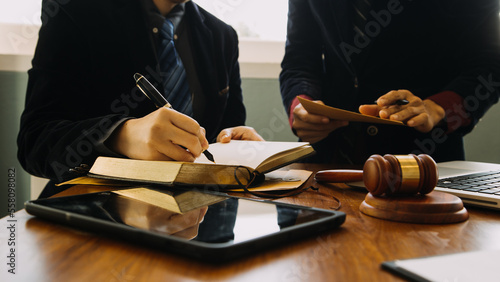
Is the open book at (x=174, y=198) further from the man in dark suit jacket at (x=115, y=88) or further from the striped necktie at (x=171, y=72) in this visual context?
the striped necktie at (x=171, y=72)

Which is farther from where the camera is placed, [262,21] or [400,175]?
[262,21]

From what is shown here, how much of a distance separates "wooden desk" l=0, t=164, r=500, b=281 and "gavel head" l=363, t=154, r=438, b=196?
4 cm

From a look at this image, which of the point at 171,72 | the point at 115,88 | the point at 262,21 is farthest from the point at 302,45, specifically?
the point at 262,21

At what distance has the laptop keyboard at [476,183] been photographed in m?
0.51

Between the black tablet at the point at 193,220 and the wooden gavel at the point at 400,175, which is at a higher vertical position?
the wooden gavel at the point at 400,175

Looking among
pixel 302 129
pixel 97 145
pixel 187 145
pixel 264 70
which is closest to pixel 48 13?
pixel 97 145

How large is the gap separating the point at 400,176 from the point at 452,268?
0.18m

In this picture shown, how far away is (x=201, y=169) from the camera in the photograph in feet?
1.74

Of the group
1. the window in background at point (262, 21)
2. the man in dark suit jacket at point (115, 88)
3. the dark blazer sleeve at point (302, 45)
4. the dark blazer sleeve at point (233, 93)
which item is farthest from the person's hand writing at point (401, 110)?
the window in background at point (262, 21)

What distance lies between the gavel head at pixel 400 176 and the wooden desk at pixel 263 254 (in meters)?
0.04

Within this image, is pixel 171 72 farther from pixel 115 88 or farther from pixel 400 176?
pixel 400 176

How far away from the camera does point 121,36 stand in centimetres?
98

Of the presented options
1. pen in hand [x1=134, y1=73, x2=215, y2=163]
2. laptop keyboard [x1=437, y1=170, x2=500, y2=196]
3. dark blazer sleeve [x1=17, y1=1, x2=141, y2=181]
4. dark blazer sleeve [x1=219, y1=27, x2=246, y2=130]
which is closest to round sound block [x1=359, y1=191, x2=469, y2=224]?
laptop keyboard [x1=437, y1=170, x2=500, y2=196]

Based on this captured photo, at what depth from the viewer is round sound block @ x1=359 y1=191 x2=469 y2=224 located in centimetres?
40
